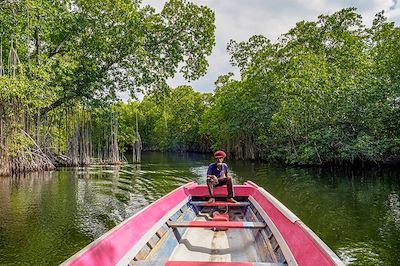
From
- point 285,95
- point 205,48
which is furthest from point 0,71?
point 285,95

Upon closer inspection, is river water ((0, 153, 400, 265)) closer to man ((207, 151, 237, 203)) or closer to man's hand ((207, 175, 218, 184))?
man ((207, 151, 237, 203))

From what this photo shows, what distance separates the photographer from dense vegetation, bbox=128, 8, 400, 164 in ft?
59.8

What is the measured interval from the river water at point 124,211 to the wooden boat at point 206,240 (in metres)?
1.75

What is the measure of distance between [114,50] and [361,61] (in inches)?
614

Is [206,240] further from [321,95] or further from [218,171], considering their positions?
[321,95]

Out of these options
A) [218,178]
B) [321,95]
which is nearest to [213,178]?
[218,178]

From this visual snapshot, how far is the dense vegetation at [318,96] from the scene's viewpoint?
1823cm

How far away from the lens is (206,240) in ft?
16.4

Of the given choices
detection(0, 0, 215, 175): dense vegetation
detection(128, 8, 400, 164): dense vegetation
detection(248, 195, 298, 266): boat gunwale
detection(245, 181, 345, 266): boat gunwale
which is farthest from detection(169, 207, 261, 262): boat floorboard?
detection(128, 8, 400, 164): dense vegetation

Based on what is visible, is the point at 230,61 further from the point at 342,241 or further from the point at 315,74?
the point at 342,241

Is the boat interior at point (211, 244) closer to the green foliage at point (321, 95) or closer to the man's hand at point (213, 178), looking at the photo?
the man's hand at point (213, 178)

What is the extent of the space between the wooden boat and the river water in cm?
175

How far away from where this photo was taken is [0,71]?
43.0 ft

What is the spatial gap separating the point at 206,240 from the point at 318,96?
17.5 m
